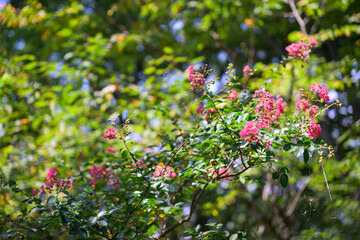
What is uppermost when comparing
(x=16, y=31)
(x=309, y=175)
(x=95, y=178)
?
(x=16, y=31)

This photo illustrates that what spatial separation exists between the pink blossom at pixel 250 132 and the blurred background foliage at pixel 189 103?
23.2 inches

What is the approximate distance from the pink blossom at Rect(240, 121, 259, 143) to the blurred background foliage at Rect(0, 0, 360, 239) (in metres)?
0.59

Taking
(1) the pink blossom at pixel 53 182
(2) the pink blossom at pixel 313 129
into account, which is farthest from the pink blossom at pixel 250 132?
(1) the pink blossom at pixel 53 182

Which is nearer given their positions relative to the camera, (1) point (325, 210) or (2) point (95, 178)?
(1) point (325, 210)

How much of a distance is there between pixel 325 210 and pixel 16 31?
15.4 feet

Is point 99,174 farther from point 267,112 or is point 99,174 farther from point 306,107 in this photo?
point 306,107

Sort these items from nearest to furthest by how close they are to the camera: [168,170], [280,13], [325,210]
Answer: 1. [168,170]
2. [325,210]
3. [280,13]

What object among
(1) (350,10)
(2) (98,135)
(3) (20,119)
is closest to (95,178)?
(2) (98,135)

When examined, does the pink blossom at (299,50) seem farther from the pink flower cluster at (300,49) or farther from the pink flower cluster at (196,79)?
the pink flower cluster at (196,79)

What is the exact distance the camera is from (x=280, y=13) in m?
3.92

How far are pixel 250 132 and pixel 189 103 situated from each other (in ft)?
5.20

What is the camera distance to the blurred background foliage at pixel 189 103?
1.93 metres

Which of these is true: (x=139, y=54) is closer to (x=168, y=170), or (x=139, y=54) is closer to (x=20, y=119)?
(x=20, y=119)

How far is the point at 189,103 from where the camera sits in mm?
2758
